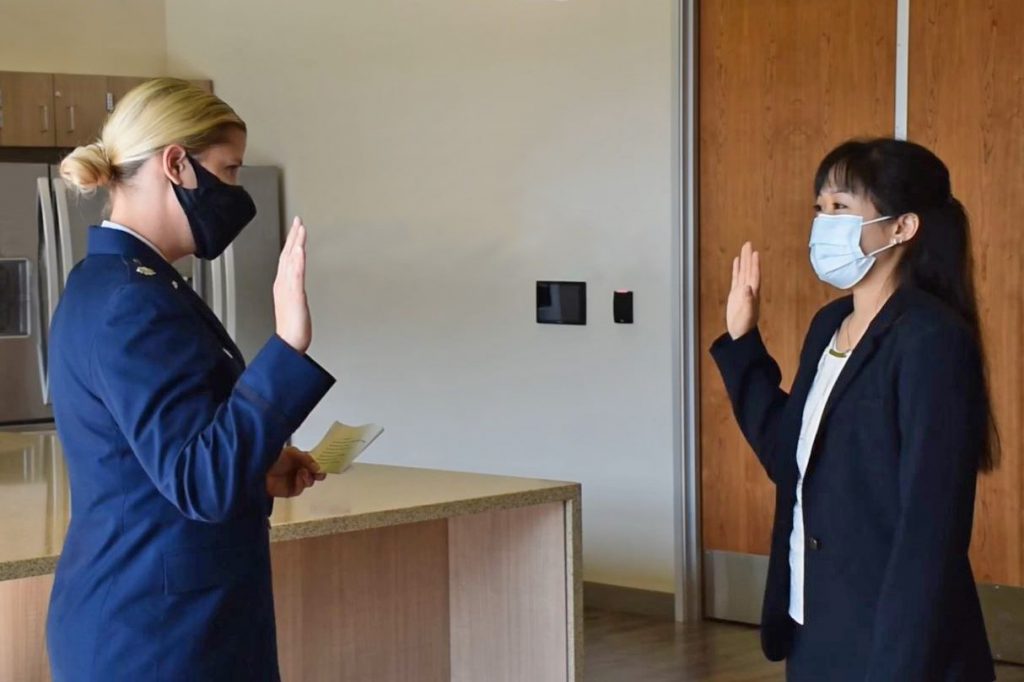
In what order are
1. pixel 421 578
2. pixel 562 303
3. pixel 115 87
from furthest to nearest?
pixel 115 87, pixel 562 303, pixel 421 578

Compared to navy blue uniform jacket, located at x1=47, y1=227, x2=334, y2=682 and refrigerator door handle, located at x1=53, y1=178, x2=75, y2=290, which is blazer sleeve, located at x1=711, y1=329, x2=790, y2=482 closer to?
navy blue uniform jacket, located at x1=47, y1=227, x2=334, y2=682

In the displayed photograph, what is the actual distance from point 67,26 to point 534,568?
4.81 m

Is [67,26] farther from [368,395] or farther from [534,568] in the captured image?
[534,568]

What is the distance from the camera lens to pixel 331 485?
3000mm

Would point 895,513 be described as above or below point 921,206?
below

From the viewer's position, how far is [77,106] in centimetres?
641

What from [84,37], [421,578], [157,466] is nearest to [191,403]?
[157,466]

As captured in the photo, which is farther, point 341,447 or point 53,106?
point 53,106

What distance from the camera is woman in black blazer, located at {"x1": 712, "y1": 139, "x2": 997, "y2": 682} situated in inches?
78.2

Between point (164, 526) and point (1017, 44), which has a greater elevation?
point (1017, 44)

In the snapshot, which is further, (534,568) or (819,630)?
(534,568)

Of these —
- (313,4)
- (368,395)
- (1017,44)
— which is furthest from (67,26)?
(1017,44)

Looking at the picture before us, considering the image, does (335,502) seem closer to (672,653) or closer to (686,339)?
(672,653)

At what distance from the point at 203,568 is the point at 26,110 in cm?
503
